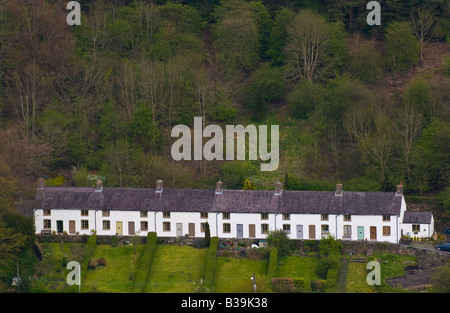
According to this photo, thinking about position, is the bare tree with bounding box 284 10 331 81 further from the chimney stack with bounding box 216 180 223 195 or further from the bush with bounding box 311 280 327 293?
the bush with bounding box 311 280 327 293

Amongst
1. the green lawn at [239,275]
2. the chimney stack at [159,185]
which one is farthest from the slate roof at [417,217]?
the chimney stack at [159,185]

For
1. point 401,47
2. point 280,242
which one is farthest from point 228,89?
point 280,242

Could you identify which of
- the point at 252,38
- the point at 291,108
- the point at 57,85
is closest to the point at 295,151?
the point at 291,108

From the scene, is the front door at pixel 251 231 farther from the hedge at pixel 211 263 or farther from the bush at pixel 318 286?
the bush at pixel 318 286

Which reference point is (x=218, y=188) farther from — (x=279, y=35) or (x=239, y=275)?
(x=279, y=35)

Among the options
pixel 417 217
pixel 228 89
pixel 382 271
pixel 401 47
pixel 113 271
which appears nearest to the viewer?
pixel 382 271

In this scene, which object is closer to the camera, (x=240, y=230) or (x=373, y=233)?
(x=373, y=233)

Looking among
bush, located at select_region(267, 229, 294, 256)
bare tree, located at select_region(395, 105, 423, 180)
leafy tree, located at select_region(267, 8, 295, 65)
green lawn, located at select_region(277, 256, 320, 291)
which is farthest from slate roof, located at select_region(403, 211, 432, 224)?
leafy tree, located at select_region(267, 8, 295, 65)

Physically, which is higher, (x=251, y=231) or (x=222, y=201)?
(x=222, y=201)
